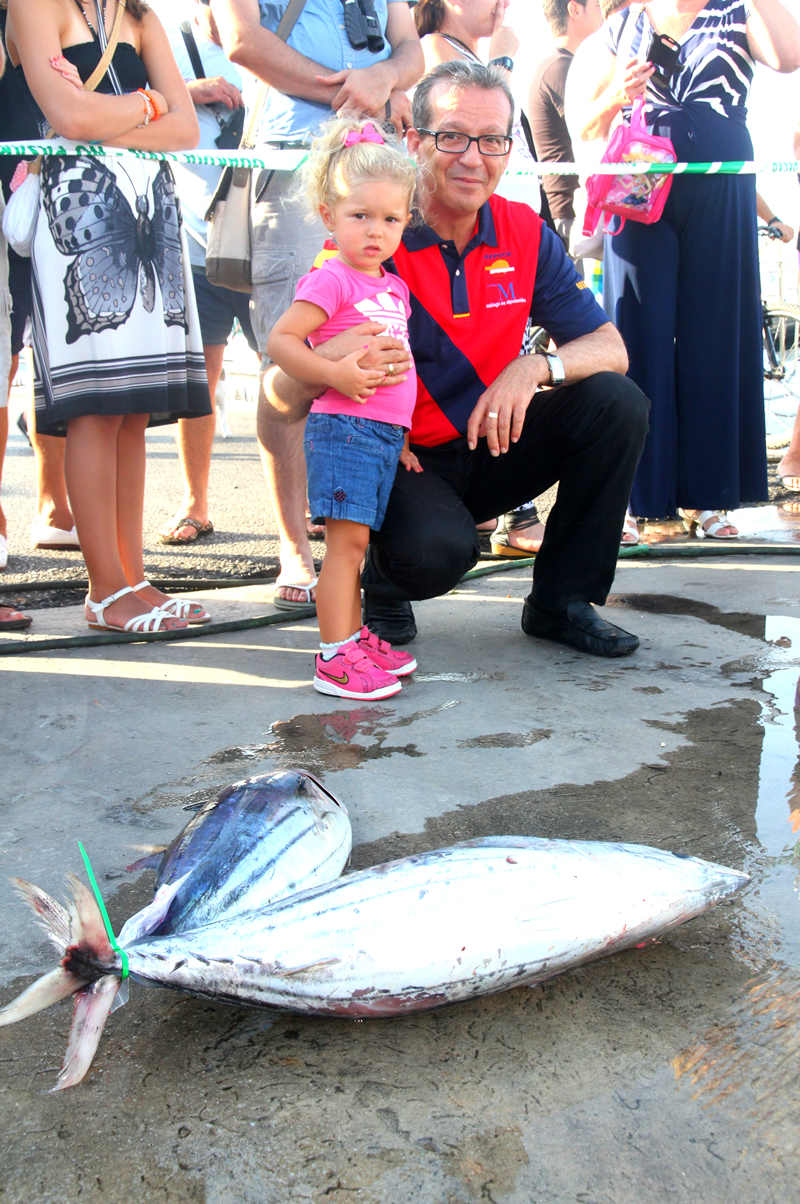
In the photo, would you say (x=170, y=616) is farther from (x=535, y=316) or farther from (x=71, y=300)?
(x=535, y=316)

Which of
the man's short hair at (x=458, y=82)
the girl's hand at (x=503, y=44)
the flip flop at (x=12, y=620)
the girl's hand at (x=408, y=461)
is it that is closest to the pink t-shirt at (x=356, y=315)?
the girl's hand at (x=408, y=461)

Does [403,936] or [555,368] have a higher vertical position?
[555,368]

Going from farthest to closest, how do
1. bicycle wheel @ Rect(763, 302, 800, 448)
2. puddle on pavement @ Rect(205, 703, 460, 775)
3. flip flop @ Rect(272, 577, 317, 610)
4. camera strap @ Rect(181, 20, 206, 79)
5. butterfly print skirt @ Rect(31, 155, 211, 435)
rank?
bicycle wheel @ Rect(763, 302, 800, 448) → camera strap @ Rect(181, 20, 206, 79) → flip flop @ Rect(272, 577, 317, 610) → butterfly print skirt @ Rect(31, 155, 211, 435) → puddle on pavement @ Rect(205, 703, 460, 775)

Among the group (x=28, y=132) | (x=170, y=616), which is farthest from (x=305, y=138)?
(x=170, y=616)

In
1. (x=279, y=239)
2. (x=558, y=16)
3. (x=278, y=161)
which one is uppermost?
(x=558, y=16)

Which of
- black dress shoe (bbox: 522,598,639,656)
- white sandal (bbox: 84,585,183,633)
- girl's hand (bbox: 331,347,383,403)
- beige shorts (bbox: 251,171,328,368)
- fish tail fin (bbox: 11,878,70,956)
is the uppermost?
beige shorts (bbox: 251,171,328,368)

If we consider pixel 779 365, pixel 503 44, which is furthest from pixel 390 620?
pixel 779 365

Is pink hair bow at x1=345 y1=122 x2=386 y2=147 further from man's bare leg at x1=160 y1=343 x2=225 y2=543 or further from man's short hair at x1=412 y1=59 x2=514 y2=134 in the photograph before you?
man's bare leg at x1=160 y1=343 x2=225 y2=543

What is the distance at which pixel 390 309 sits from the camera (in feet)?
8.85

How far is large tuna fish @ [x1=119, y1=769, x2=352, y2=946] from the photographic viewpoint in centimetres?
136

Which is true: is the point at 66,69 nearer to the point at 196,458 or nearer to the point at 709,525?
the point at 196,458

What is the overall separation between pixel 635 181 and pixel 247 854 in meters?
3.48

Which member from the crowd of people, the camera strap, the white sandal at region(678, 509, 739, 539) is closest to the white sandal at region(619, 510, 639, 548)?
the crowd of people

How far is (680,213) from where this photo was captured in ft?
13.8
